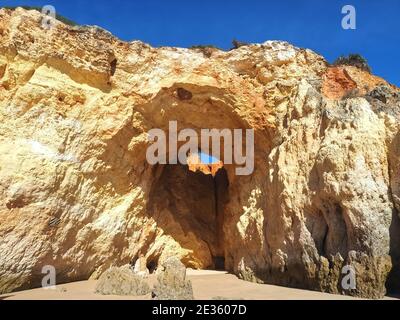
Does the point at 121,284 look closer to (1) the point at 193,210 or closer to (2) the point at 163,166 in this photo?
(2) the point at 163,166

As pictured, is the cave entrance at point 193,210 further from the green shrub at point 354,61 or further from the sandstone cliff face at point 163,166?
the green shrub at point 354,61

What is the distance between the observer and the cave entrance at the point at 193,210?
13789 mm

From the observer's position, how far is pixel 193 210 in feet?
50.2

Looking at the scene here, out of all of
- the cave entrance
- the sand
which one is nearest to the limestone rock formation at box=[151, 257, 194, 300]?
the sand

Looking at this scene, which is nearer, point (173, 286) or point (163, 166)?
point (173, 286)

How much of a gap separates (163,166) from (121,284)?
6379mm

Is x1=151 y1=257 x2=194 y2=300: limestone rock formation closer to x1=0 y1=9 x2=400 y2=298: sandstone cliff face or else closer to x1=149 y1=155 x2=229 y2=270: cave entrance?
x1=0 y1=9 x2=400 y2=298: sandstone cliff face

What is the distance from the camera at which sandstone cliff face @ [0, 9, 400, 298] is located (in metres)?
8.33

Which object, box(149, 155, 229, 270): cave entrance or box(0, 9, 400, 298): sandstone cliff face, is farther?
box(149, 155, 229, 270): cave entrance

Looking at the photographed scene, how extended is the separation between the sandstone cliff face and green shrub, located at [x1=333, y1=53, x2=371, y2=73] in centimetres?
119

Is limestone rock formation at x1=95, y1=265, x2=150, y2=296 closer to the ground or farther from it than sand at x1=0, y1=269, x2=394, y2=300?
farther from it

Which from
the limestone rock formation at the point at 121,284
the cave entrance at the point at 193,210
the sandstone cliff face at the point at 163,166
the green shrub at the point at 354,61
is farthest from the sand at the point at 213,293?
the green shrub at the point at 354,61

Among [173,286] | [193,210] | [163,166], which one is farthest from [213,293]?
[193,210]
